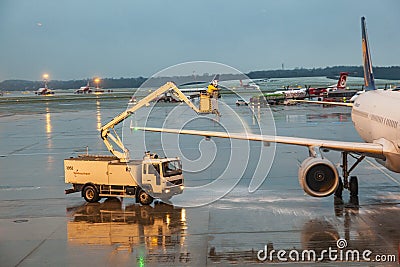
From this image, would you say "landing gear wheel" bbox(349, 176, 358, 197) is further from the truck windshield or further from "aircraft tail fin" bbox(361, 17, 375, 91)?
"aircraft tail fin" bbox(361, 17, 375, 91)

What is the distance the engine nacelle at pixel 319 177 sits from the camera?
17.8 metres

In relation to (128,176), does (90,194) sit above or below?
below

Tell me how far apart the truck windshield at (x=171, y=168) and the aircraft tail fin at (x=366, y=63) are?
10.2 m

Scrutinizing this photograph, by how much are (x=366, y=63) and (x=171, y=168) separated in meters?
11.4

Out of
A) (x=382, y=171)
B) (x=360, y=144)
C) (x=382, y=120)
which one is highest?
(x=382, y=120)

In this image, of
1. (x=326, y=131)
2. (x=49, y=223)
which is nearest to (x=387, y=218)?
(x=49, y=223)

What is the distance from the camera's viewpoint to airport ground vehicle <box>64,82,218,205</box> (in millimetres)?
21750

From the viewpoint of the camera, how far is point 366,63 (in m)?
28.1

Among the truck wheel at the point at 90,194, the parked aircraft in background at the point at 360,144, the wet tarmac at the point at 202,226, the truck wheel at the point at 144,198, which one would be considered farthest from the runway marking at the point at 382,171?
the truck wheel at the point at 90,194

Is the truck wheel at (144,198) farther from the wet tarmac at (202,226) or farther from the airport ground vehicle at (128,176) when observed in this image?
the wet tarmac at (202,226)

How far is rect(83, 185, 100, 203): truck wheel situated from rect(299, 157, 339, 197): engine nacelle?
27.5ft

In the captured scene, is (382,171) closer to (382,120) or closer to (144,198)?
(382,120)

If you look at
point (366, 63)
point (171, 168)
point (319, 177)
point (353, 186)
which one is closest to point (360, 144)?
point (319, 177)

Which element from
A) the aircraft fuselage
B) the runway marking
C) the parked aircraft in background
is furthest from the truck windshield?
the runway marking
